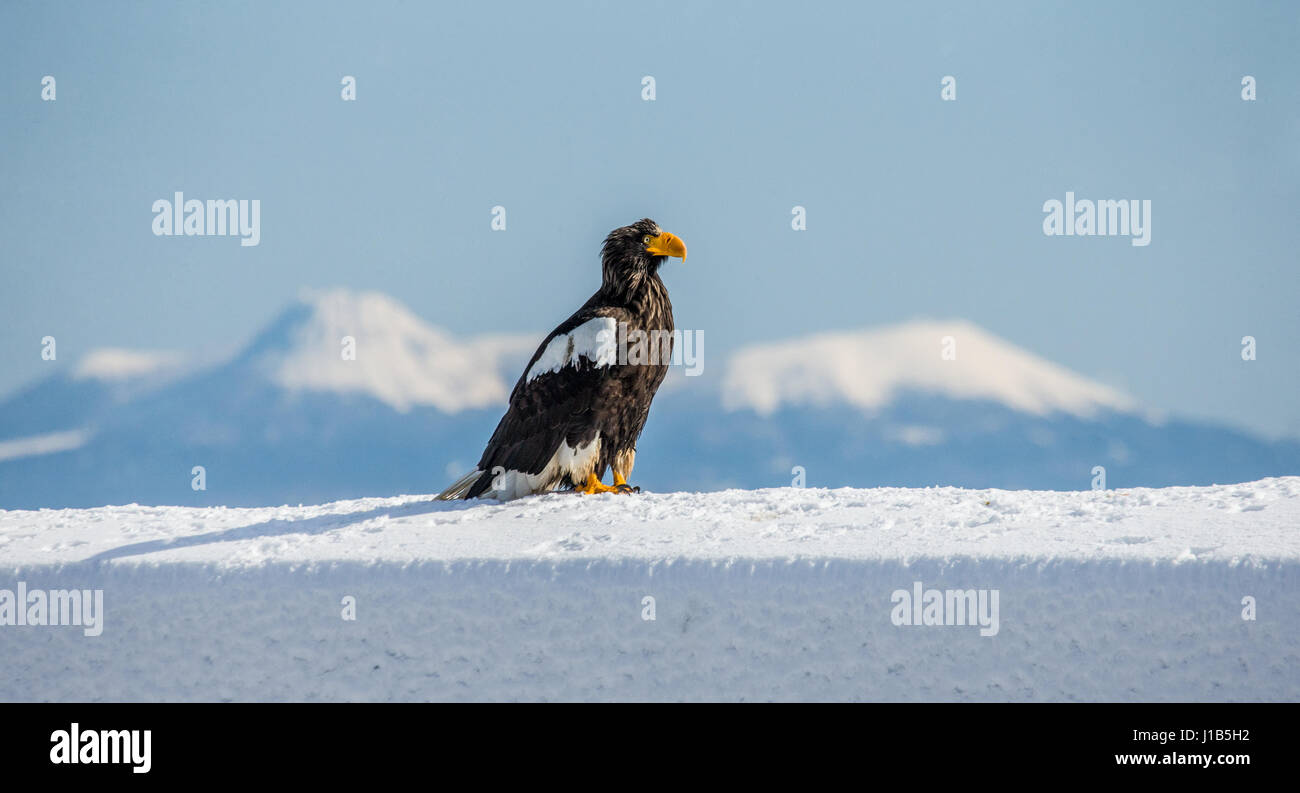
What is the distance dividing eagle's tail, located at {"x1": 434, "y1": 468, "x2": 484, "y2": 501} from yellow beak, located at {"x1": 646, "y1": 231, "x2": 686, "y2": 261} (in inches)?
78.3

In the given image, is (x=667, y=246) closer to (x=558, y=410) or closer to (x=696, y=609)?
(x=558, y=410)

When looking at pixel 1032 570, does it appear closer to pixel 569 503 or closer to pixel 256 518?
pixel 569 503

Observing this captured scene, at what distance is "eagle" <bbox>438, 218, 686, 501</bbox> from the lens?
256 inches

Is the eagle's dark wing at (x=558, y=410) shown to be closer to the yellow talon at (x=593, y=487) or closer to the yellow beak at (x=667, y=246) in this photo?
the yellow talon at (x=593, y=487)

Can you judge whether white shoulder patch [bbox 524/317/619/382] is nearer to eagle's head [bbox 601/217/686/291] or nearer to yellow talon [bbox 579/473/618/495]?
eagle's head [bbox 601/217/686/291]

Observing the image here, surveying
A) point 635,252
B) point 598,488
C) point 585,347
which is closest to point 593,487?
point 598,488

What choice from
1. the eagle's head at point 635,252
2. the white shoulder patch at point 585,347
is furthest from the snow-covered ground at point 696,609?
the eagle's head at point 635,252

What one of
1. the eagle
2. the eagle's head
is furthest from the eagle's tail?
the eagle's head

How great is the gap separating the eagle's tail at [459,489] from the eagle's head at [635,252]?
167cm

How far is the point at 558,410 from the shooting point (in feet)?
21.4

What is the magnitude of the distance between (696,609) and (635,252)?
2.98m

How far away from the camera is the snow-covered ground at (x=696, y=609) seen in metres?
4.78

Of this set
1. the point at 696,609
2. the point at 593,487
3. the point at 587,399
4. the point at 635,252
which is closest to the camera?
the point at 696,609

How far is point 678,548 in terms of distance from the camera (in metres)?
5.26
